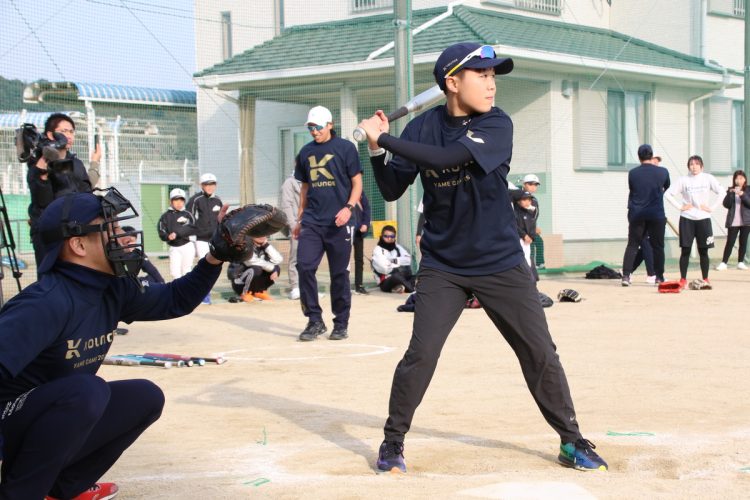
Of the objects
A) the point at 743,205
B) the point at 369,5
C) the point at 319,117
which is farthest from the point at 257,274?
the point at 743,205

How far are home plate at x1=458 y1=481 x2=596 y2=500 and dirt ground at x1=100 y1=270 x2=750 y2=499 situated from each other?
0.04 feet

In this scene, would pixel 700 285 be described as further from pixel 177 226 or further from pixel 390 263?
pixel 177 226

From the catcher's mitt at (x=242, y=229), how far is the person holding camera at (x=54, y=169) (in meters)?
4.60

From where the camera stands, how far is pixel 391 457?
4.70 metres

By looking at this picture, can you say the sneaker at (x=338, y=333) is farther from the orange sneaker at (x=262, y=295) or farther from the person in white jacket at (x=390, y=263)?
the person in white jacket at (x=390, y=263)

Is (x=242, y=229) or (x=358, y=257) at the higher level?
(x=242, y=229)

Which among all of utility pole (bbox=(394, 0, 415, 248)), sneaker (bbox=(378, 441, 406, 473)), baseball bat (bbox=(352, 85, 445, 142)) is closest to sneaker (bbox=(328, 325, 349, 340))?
baseball bat (bbox=(352, 85, 445, 142))

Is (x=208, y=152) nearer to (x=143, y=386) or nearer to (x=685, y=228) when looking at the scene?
(x=685, y=228)

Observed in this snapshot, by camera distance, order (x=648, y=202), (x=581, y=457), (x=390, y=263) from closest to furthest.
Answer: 1. (x=581, y=457)
2. (x=648, y=202)
3. (x=390, y=263)

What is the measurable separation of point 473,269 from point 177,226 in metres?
9.97

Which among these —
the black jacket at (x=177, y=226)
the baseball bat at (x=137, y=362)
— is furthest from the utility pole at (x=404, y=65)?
the baseball bat at (x=137, y=362)

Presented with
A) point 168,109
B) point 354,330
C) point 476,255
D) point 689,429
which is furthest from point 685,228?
point 168,109

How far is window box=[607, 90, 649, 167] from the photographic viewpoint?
21.2 metres

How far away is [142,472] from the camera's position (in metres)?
4.79
